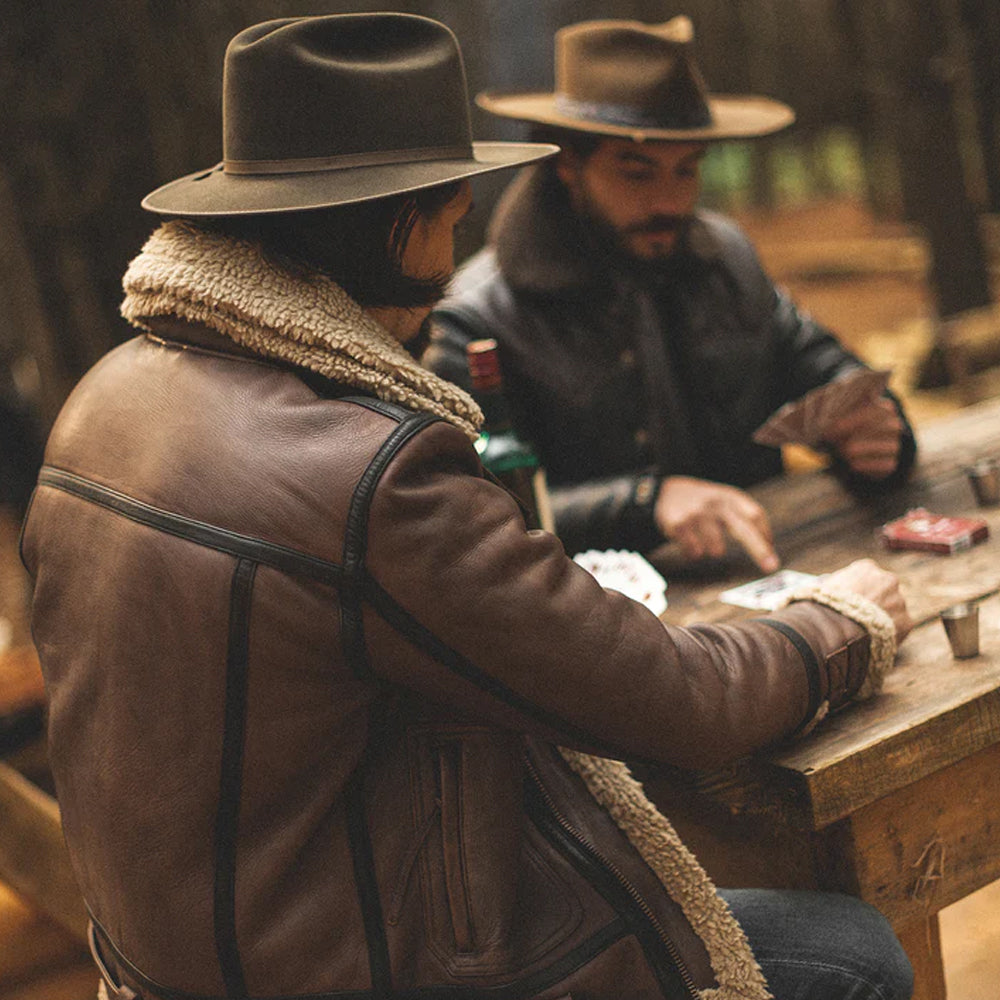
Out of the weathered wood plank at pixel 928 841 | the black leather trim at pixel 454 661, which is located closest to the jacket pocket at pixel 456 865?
the black leather trim at pixel 454 661

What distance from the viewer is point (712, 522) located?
2.06 m

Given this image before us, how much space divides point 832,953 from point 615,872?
31cm

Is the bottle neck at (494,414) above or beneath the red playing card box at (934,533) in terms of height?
above

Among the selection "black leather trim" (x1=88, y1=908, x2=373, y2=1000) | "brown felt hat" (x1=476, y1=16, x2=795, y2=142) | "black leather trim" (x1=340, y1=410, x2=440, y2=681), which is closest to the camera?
"black leather trim" (x1=340, y1=410, x2=440, y2=681)

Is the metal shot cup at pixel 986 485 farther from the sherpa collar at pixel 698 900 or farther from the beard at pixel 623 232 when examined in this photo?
the sherpa collar at pixel 698 900

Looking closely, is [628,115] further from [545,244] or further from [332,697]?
[332,697]

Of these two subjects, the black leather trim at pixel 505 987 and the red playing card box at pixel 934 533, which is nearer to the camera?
the black leather trim at pixel 505 987

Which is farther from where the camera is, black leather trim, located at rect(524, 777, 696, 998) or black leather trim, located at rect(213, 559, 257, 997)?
black leather trim, located at rect(524, 777, 696, 998)

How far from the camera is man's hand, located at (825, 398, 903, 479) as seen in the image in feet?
7.52

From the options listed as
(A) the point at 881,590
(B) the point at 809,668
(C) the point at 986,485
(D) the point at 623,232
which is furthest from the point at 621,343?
(B) the point at 809,668

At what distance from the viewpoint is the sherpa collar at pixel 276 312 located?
1262 millimetres

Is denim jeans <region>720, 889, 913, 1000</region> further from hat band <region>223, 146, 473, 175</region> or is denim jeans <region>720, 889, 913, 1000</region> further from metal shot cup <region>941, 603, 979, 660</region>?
hat band <region>223, 146, 473, 175</region>

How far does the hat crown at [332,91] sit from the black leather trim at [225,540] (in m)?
0.42

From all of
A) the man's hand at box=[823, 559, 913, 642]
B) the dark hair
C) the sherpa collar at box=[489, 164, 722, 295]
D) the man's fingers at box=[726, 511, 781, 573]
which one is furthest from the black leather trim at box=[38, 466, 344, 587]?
the sherpa collar at box=[489, 164, 722, 295]
